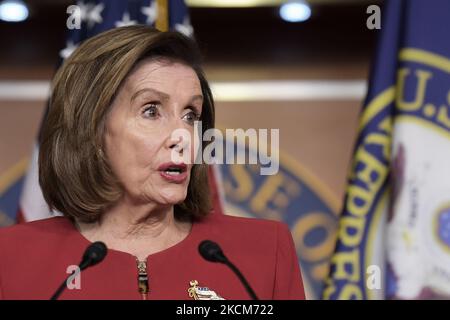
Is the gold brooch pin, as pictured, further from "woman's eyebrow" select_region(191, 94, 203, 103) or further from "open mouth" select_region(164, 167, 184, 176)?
"woman's eyebrow" select_region(191, 94, 203, 103)

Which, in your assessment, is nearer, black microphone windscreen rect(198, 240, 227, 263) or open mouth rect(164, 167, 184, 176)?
black microphone windscreen rect(198, 240, 227, 263)

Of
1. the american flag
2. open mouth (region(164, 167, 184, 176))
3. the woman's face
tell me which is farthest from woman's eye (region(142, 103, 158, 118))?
the american flag

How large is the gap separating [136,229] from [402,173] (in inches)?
35.7

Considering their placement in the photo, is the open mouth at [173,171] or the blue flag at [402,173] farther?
the blue flag at [402,173]

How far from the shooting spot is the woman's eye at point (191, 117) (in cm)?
143

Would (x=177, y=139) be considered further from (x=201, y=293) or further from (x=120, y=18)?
(x=120, y=18)

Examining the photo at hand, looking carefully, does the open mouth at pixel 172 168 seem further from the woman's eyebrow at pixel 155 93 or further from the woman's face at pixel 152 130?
the woman's eyebrow at pixel 155 93

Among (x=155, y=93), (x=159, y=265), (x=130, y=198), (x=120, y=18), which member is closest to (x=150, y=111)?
(x=155, y=93)

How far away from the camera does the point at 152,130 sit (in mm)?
1375

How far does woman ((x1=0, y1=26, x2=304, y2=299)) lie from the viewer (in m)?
1.36

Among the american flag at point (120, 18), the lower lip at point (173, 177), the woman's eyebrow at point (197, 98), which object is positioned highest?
the american flag at point (120, 18)

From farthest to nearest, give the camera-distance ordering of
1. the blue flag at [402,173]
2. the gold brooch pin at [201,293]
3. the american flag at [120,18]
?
the american flag at [120,18] → the blue flag at [402,173] → the gold brooch pin at [201,293]

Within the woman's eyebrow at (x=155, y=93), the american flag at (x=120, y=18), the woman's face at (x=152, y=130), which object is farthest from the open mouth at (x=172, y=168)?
the american flag at (x=120, y=18)

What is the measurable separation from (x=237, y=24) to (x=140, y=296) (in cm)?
165
